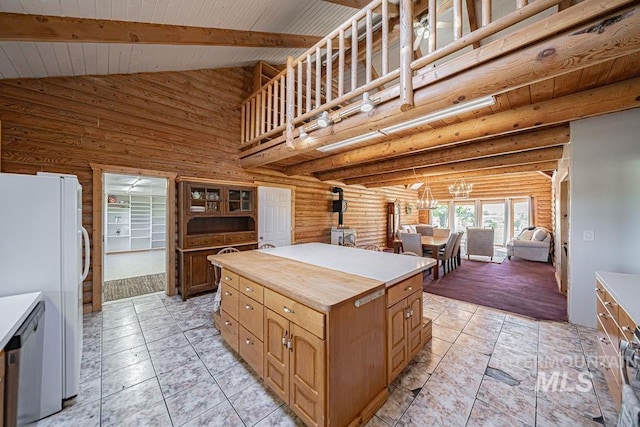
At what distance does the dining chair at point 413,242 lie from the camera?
5223 millimetres

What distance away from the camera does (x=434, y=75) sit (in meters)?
2.04

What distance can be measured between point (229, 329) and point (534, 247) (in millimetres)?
8224

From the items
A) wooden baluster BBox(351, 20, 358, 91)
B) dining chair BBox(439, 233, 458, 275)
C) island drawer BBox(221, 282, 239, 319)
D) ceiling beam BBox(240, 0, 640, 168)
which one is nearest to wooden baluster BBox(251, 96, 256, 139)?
wooden baluster BBox(351, 20, 358, 91)

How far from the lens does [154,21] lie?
8.92 ft

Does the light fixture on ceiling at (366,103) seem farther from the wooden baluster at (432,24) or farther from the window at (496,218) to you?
the window at (496,218)

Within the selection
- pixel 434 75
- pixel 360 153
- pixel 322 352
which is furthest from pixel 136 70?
pixel 322 352

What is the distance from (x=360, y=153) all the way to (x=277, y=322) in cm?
335

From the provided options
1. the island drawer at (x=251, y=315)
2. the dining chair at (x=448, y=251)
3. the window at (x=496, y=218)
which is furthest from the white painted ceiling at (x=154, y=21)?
the window at (x=496, y=218)

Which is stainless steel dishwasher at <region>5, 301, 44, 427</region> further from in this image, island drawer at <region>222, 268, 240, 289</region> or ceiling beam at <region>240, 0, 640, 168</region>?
ceiling beam at <region>240, 0, 640, 168</region>

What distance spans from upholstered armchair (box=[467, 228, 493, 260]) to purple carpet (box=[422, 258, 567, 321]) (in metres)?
0.58

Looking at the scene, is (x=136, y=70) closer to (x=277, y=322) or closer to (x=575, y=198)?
(x=277, y=322)

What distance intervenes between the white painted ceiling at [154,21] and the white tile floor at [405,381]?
3.14 meters

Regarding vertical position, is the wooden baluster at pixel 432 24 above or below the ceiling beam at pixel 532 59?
above

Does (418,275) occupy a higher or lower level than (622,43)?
lower
